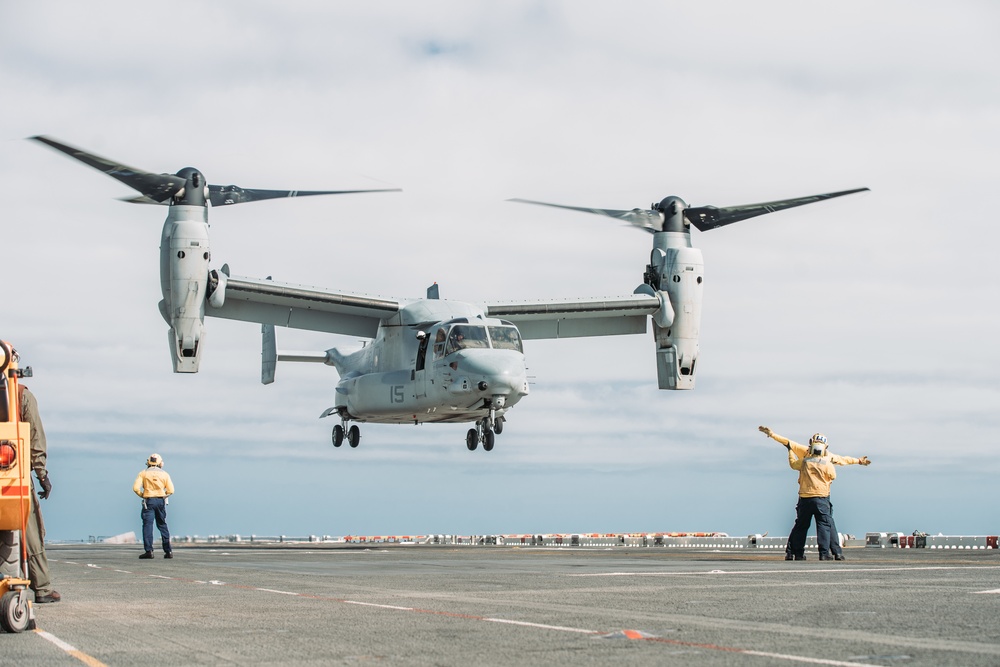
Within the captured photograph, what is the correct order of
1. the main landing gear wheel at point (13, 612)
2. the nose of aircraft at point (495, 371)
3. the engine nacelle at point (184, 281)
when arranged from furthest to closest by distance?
the engine nacelle at point (184, 281) < the nose of aircraft at point (495, 371) < the main landing gear wheel at point (13, 612)

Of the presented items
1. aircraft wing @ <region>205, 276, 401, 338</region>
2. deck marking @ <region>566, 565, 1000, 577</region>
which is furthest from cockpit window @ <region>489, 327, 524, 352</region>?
deck marking @ <region>566, 565, 1000, 577</region>

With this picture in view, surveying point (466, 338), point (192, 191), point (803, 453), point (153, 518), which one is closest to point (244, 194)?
point (192, 191)

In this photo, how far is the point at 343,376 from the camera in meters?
42.2

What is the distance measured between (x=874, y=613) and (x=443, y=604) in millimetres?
3689

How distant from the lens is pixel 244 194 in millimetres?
36594

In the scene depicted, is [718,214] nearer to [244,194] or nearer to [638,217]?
[638,217]

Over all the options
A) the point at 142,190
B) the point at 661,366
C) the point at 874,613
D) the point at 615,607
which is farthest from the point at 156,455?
the point at 661,366

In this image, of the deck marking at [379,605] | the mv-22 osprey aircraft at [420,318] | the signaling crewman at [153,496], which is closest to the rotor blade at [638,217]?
the mv-22 osprey aircraft at [420,318]

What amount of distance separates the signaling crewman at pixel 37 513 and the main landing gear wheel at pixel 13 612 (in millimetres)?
1416

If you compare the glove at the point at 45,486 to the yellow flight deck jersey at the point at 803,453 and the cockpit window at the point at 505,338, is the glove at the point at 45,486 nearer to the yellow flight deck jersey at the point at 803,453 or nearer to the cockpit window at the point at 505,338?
the yellow flight deck jersey at the point at 803,453

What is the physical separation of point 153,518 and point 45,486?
547 inches

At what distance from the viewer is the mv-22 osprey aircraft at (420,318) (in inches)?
1332

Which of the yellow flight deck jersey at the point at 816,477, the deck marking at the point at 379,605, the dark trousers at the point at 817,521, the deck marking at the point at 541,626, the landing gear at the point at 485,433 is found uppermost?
the landing gear at the point at 485,433

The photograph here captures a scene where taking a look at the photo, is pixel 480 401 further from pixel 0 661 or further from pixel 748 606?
pixel 0 661
